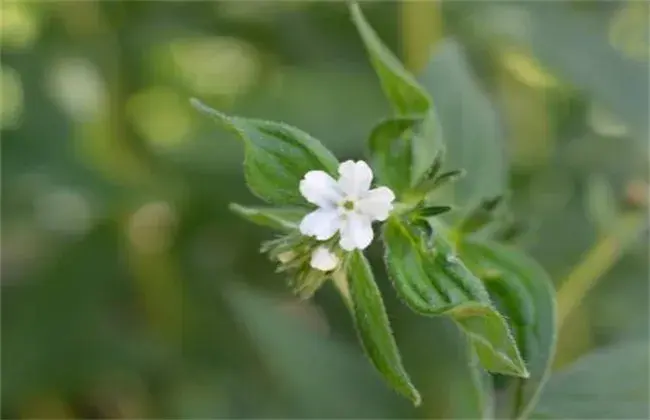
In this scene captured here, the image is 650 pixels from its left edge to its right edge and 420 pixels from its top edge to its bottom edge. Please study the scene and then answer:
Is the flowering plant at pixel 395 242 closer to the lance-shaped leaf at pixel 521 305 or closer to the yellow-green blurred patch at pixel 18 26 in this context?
the lance-shaped leaf at pixel 521 305

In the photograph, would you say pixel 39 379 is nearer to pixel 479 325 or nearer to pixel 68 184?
pixel 68 184

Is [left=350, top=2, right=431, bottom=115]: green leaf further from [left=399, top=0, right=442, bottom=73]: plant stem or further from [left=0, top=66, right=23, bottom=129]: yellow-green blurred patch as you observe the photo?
[left=0, top=66, right=23, bottom=129]: yellow-green blurred patch

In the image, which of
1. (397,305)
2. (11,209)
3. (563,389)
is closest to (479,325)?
(563,389)

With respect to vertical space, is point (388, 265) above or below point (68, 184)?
above

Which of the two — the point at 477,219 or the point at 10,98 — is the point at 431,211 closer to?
the point at 477,219

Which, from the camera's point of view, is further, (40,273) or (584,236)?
(40,273)

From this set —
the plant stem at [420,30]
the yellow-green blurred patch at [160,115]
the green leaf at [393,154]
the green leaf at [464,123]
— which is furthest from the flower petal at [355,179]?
the yellow-green blurred patch at [160,115]
